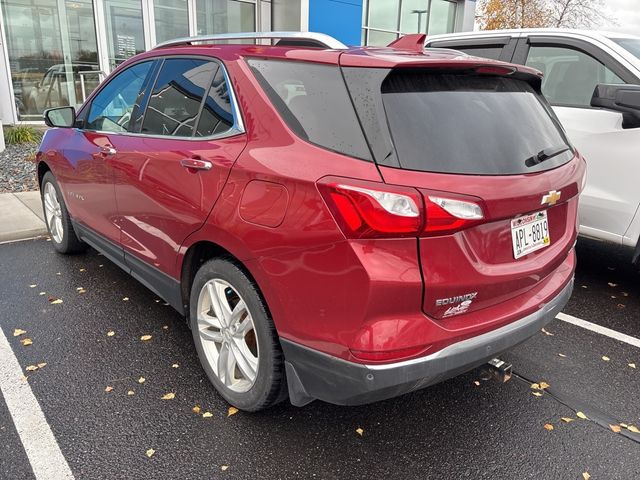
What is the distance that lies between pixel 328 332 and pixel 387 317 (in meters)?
0.25

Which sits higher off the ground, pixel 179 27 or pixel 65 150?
pixel 179 27

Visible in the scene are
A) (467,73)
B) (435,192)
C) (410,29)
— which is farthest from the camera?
(410,29)

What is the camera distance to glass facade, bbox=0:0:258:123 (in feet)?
33.6

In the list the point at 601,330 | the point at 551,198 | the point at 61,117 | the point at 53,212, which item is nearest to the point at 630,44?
the point at 601,330

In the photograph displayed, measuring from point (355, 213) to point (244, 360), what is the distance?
3.50 feet

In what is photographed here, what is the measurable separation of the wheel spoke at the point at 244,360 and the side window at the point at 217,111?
103 centimetres

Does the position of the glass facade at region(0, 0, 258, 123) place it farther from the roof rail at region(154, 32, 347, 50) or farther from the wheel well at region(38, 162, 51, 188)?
the roof rail at region(154, 32, 347, 50)

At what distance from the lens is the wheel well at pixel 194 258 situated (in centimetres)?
255

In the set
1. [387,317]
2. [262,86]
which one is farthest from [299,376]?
[262,86]

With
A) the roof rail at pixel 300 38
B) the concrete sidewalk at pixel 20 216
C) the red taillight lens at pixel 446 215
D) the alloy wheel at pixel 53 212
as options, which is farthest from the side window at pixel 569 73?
the concrete sidewalk at pixel 20 216

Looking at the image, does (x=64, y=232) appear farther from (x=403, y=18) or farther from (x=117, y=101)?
(x=403, y=18)

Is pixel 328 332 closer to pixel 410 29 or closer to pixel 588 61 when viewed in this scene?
pixel 588 61

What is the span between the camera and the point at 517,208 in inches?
81.9

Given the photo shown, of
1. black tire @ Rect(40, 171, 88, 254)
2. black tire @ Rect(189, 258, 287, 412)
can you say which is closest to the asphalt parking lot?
black tire @ Rect(189, 258, 287, 412)
